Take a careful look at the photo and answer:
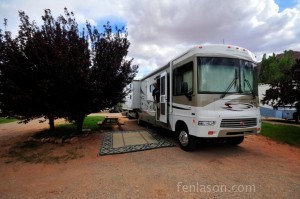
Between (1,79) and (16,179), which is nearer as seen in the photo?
(16,179)

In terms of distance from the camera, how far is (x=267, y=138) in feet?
30.4

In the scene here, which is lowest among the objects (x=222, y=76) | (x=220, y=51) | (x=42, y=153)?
(x=42, y=153)

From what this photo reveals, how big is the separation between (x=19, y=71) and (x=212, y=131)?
7.09 m

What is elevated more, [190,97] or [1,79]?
[1,79]

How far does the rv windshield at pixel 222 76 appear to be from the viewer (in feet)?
20.0

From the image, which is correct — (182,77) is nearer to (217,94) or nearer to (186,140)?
(217,94)

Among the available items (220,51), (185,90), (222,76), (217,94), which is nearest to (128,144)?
(185,90)

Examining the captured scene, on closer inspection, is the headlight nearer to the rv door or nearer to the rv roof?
the rv roof

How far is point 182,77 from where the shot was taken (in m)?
6.97

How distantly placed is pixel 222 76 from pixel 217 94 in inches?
22.7

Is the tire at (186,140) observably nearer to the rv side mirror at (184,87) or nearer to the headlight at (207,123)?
the headlight at (207,123)

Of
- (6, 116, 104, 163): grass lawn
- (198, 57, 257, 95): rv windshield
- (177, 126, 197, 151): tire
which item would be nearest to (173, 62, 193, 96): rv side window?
(198, 57, 257, 95): rv windshield

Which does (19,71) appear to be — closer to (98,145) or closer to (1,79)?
(1,79)

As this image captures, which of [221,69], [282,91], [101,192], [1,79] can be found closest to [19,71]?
[1,79]
